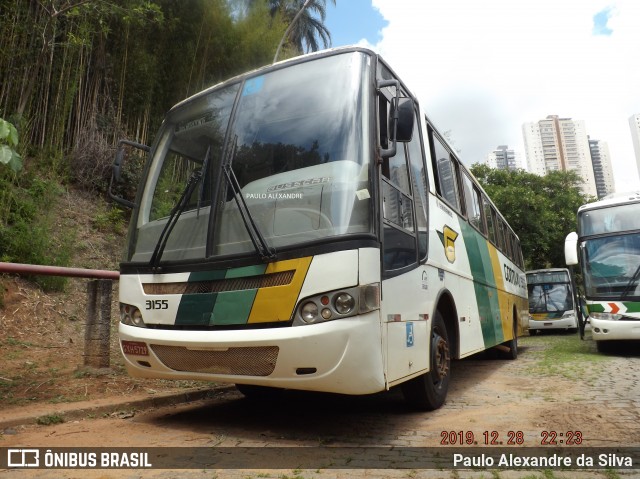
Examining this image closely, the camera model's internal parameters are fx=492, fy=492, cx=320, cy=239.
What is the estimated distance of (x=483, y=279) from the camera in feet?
23.4

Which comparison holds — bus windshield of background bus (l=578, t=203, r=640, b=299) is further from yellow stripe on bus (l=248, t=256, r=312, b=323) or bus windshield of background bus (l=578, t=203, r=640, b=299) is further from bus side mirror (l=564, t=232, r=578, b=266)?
yellow stripe on bus (l=248, t=256, r=312, b=323)

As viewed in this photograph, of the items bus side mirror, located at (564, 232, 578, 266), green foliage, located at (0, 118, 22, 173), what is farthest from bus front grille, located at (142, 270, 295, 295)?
bus side mirror, located at (564, 232, 578, 266)

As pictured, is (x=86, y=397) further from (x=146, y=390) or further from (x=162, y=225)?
(x=162, y=225)

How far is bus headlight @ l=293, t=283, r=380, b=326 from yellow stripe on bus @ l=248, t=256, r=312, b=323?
82mm

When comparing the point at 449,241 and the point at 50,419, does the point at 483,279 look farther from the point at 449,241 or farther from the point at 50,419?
the point at 50,419

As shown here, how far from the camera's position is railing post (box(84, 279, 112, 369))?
543 centimetres

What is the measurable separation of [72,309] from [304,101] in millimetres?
6800

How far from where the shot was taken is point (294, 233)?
3518 mm

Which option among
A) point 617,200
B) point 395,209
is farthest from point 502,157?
point 395,209

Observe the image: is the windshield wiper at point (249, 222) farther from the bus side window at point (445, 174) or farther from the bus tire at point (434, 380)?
the bus side window at point (445, 174)

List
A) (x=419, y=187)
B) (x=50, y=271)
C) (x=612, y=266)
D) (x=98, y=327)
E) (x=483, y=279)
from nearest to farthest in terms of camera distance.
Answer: (x=419, y=187)
(x=50, y=271)
(x=98, y=327)
(x=483, y=279)
(x=612, y=266)

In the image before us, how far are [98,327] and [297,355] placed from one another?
318cm

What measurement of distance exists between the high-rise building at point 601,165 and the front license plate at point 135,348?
203 feet

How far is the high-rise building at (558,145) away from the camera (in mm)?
52375
